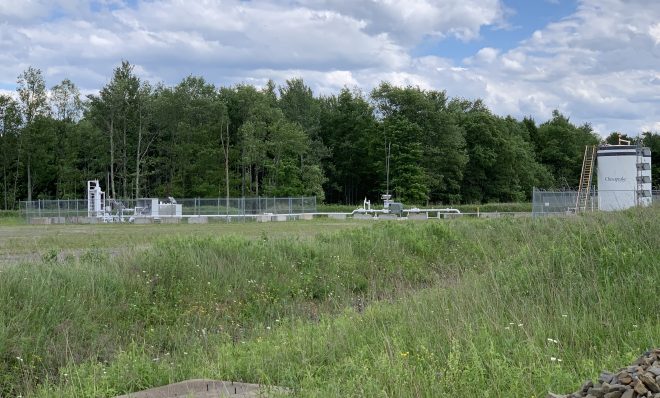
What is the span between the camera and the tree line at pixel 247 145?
75.4m

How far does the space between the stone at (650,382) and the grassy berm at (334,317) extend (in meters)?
1.17

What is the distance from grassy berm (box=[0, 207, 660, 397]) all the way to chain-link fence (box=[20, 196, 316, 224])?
38.3 metres

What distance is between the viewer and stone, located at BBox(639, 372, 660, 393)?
4.32m

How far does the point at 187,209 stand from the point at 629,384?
5498 cm

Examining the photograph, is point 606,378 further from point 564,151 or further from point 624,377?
point 564,151

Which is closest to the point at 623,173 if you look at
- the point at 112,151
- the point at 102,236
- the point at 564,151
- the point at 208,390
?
the point at 102,236

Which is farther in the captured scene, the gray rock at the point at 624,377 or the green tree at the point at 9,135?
the green tree at the point at 9,135

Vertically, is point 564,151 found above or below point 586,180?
above

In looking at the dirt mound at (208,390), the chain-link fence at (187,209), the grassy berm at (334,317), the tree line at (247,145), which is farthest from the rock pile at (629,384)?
the tree line at (247,145)

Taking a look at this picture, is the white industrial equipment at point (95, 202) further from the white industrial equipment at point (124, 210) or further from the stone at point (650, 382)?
the stone at point (650, 382)

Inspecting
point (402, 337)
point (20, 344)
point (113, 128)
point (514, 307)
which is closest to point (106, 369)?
point (20, 344)

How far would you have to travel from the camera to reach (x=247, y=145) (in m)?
72.2

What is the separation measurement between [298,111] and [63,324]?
7943 centimetres

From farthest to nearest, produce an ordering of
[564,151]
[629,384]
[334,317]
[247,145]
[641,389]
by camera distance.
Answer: [564,151], [247,145], [334,317], [629,384], [641,389]
